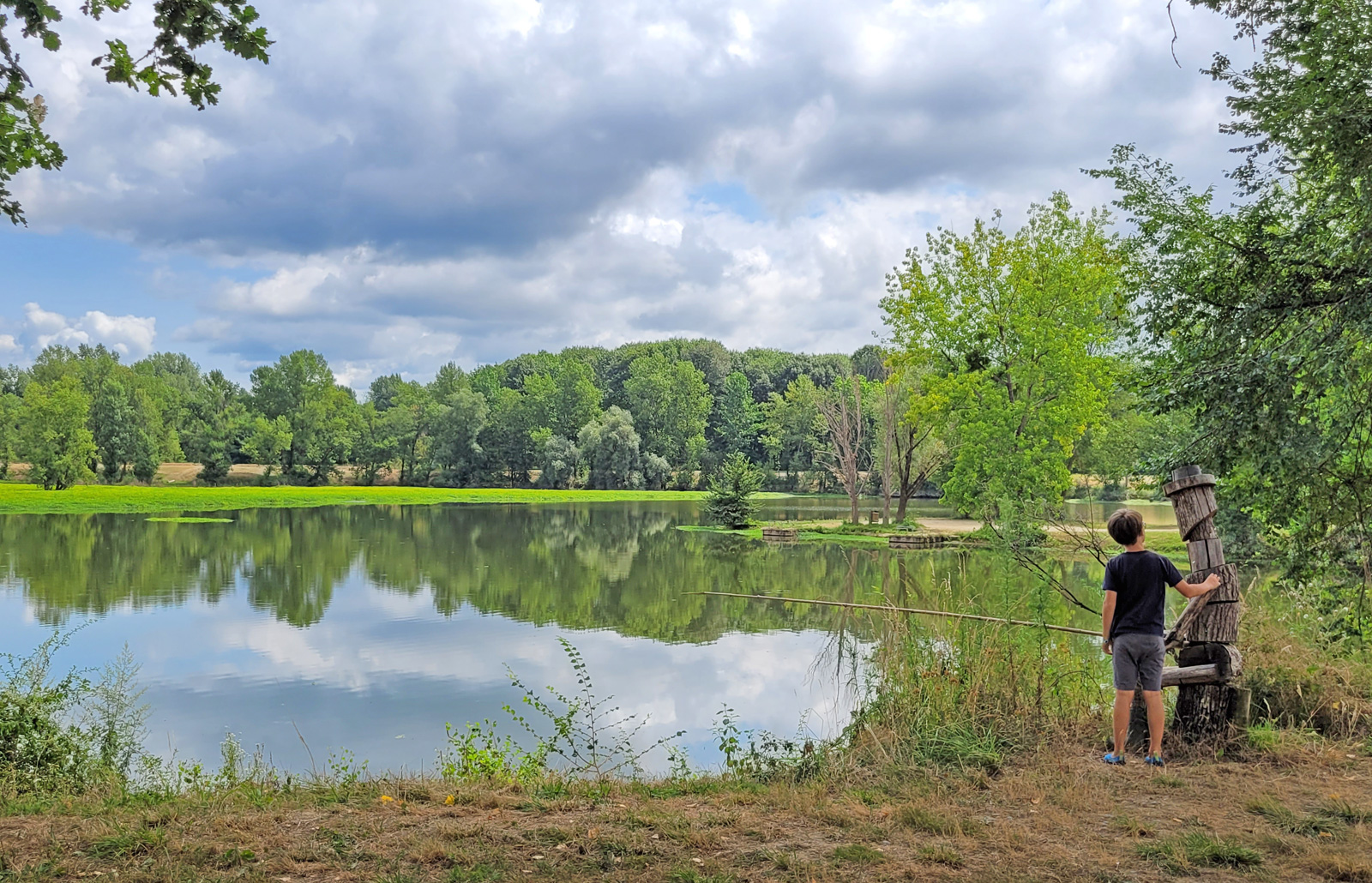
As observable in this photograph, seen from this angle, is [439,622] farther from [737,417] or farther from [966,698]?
[737,417]

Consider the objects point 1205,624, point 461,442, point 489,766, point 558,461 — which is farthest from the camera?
point 461,442

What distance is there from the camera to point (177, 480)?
65875 millimetres

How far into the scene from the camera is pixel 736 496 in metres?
36.6

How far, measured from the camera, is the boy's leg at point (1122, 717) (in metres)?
5.47

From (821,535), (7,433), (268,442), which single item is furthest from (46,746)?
(268,442)

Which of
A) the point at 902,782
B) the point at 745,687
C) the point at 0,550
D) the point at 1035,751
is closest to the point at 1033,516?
the point at 1035,751

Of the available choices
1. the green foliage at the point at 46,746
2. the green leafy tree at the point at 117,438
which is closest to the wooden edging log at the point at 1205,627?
the green foliage at the point at 46,746

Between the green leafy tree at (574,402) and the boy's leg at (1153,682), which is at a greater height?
the green leafy tree at (574,402)

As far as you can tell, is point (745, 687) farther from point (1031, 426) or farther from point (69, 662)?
point (1031, 426)

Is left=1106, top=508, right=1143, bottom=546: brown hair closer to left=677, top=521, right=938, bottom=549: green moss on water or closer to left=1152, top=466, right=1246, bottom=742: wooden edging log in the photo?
left=1152, top=466, right=1246, bottom=742: wooden edging log

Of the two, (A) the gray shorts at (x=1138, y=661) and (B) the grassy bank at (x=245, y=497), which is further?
(B) the grassy bank at (x=245, y=497)

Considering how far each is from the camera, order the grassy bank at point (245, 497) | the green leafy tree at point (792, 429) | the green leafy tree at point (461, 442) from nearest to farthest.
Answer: the grassy bank at point (245, 497) < the green leafy tree at point (461, 442) < the green leafy tree at point (792, 429)

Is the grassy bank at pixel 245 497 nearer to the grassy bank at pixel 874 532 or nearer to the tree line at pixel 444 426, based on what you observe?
the tree line at pixel 444 426

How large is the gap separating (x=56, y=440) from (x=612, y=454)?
119ft
